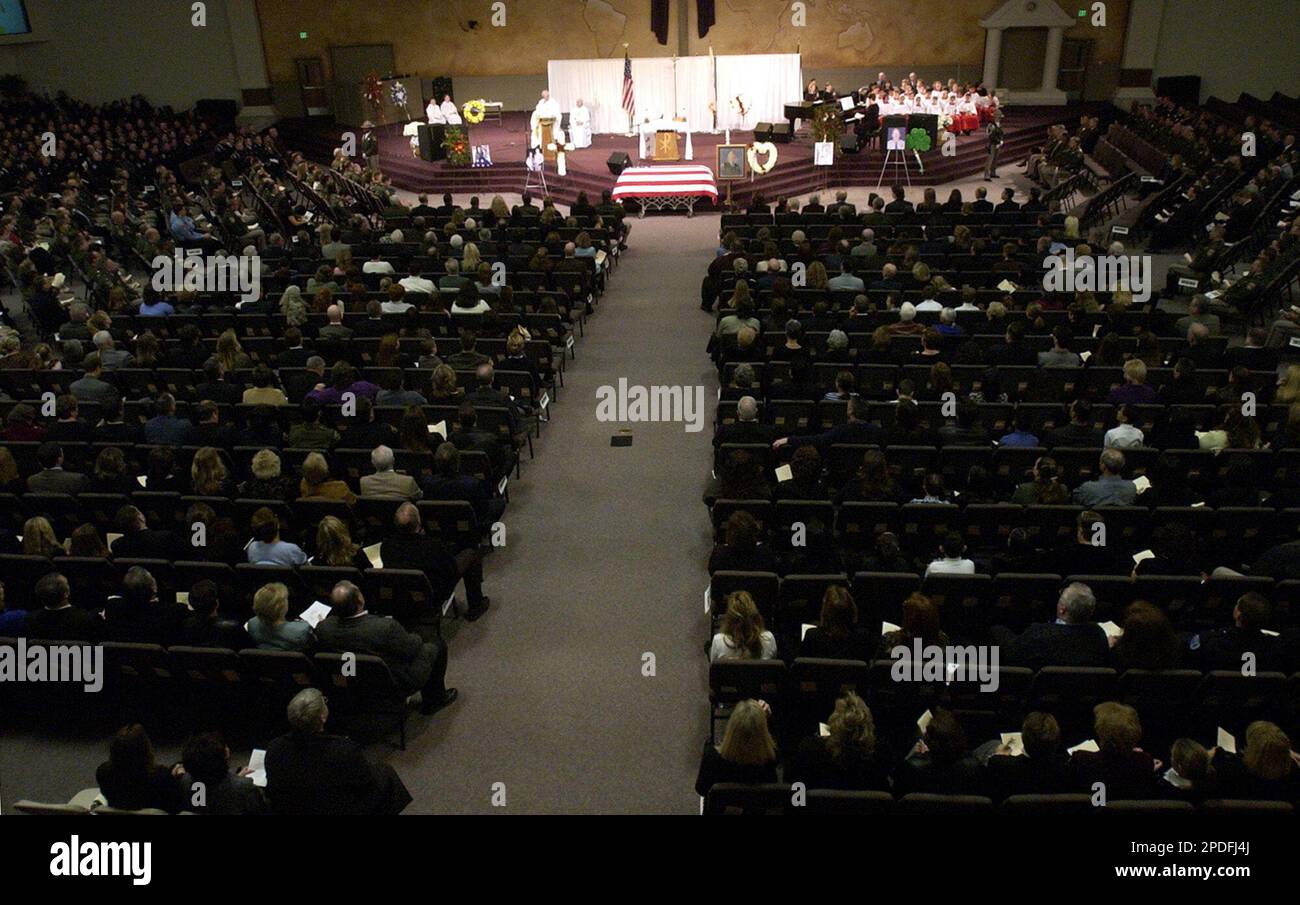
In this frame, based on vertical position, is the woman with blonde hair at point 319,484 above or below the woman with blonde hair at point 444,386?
below

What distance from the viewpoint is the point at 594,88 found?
2264 centimetres

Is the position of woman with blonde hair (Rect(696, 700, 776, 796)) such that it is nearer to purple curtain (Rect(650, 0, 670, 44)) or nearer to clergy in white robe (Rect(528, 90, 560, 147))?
clergy in white robe (Rect(528, 90, 560, 147))

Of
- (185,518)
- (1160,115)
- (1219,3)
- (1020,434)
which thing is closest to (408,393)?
(185,518)

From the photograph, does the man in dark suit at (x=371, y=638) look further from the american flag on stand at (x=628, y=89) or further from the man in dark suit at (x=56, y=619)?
the american flag on stand at (x=628, y=89)

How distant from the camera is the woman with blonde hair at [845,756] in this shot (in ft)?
13.7

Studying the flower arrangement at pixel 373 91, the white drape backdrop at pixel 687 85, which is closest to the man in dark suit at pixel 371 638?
the white drape backdrop at pixel 687 85

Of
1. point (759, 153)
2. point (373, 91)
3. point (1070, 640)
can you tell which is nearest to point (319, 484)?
point (1070, 640)

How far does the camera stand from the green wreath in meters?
19.2

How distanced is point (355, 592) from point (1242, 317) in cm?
1122

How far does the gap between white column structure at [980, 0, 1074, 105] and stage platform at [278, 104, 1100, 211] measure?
480 mm

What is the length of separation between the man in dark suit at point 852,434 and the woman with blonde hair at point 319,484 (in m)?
3.18

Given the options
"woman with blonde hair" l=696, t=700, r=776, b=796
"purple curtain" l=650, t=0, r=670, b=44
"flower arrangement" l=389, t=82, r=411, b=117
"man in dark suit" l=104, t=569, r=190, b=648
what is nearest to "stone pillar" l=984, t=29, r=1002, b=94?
"purple curtain" l=650, t=0, r=670, b=44

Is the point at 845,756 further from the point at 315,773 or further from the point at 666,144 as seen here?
the point at 666,144

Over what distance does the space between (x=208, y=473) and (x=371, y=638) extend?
2248mm
